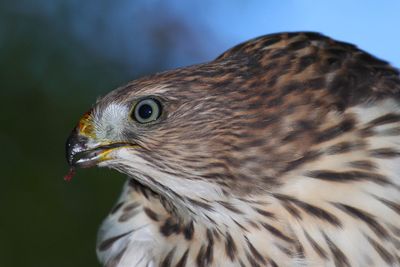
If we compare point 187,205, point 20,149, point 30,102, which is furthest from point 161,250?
point 30,102

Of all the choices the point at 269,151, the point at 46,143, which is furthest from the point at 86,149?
the point at 46,143

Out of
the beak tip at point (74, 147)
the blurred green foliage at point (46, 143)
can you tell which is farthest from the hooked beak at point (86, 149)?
the blurred green foliage at point (46, 143)

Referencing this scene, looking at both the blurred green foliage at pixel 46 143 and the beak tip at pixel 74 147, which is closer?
the beak tip at pixel 74 147

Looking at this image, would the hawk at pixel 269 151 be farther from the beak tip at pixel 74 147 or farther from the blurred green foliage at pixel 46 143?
the blurred green foliage at pixel 46 143

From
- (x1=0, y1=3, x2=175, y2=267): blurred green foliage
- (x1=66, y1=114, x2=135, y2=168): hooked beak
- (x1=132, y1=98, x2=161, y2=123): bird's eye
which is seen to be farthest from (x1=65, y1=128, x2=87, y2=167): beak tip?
(x1=0, y1=3, x2=175, y2=267): blurred green foliage

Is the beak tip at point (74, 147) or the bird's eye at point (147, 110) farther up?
the bird's eye at point (147, 110)

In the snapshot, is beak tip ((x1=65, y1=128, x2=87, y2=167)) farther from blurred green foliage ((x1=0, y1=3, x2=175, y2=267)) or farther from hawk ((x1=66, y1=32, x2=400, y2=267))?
blurred green foliage ((x1=0, y1=3, x2=175, y2=267))

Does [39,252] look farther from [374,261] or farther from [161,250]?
[374,261]

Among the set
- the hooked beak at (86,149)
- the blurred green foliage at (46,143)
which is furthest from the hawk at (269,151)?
the blurred green foliage at (46,143)
